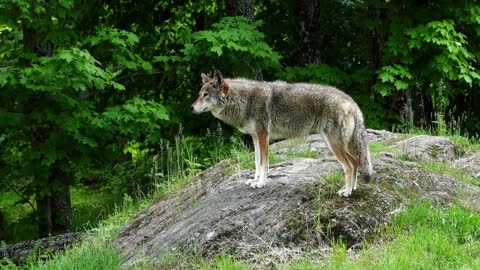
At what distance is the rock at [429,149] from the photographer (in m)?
9.02

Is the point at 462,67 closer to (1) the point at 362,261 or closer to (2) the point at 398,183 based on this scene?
(2) the point at 398,183

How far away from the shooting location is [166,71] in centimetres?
1488

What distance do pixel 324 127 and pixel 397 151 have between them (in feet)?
7.67

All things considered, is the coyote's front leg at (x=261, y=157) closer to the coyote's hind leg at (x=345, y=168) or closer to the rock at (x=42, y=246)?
the coyote's hind leg at (x=345, y=168)

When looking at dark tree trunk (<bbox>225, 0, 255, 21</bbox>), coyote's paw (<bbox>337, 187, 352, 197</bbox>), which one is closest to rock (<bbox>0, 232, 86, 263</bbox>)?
coyote's paw (<bbox>337, 187, 352, 197</bbox>)

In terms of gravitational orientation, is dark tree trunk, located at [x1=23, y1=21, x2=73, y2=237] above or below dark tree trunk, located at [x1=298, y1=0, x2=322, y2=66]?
below

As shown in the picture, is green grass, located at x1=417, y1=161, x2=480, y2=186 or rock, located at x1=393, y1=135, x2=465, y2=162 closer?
green grass, located at x1=417, y1=161, x2=480, y2=186

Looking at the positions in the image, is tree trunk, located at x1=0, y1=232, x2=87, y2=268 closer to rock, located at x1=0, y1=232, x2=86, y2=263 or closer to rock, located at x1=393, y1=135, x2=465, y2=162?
rock, located at x1=0, y1=232, x2=86, y2=263

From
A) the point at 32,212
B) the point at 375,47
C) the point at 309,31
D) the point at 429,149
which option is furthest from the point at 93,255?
the point at 32,212

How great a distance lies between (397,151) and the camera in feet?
29.8

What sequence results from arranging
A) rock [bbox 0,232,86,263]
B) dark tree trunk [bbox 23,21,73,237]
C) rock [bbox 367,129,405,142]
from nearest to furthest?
rock [bbox 0,232,86,263]
rock [bbox 367,129,405,142]
dark tree trunk [bbox 23,21,73,237]

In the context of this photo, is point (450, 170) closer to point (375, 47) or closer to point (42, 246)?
point (42, 246)

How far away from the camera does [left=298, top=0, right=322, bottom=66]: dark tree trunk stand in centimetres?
1529

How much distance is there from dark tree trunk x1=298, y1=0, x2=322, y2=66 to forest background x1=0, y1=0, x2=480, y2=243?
0.09 feet
